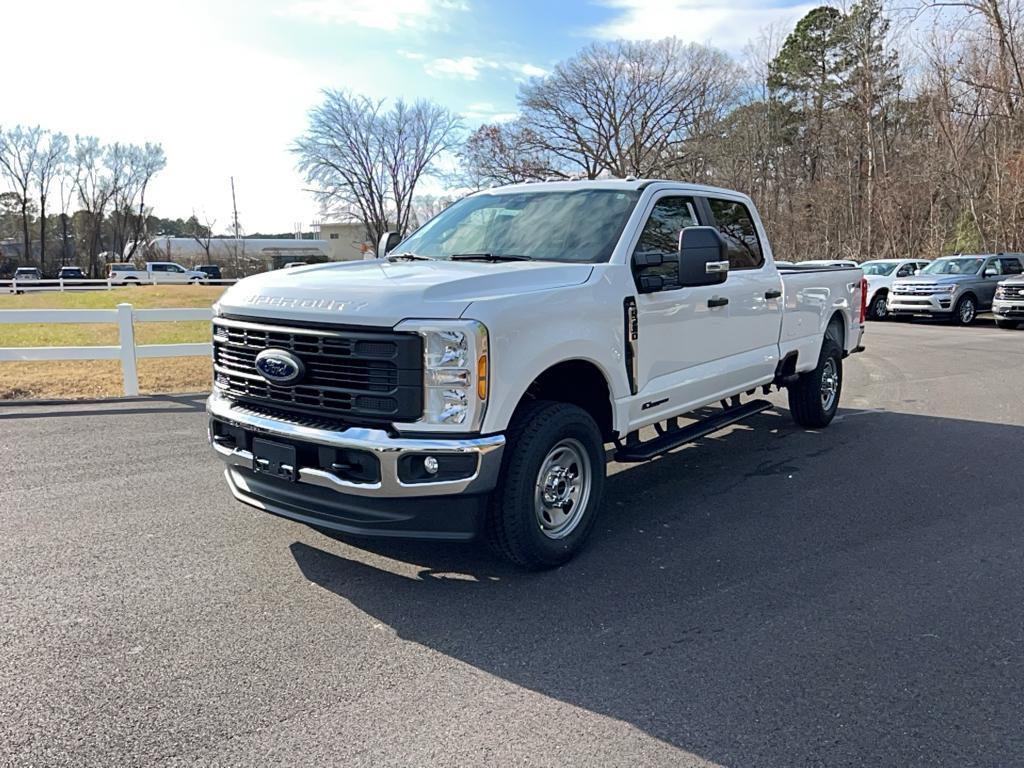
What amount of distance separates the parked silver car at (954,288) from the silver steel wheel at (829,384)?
587 inches

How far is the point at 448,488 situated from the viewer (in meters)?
3.66

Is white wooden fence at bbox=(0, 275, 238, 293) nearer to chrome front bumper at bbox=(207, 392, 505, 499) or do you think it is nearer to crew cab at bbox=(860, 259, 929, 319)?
crew cab at bbox=(860, 259, 929, 319)

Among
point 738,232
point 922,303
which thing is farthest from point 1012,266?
point 738,232

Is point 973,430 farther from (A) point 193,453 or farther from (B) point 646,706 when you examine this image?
(A) point 193,453

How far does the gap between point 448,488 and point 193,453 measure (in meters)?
3.94

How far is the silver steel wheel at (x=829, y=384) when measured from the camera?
7746 mm

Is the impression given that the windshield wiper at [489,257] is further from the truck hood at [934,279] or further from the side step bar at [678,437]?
the truck hood at [934,279]

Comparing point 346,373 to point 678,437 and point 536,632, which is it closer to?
point 536,632

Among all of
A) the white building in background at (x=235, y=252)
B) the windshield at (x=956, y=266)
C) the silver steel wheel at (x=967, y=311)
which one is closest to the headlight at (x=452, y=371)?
the silver steel wheel at (x=967, y=311)

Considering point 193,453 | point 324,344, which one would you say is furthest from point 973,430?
point 193,453

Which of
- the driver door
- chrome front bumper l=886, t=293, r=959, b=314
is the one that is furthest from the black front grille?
chrome front bumper l=886, t=293, r=959, b=314

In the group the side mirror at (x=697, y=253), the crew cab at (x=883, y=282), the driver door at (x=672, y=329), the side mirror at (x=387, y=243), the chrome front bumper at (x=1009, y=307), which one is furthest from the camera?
the crew cab at (x=883, y=282)

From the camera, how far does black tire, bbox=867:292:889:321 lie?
74.8 ft

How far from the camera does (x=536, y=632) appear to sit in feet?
11.7
